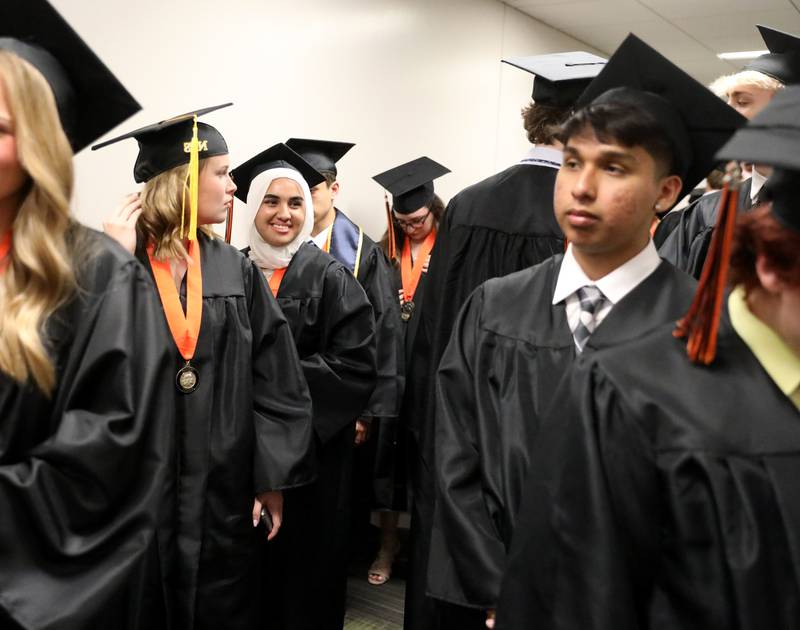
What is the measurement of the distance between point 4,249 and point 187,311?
2.46 feet

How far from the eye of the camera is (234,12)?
4125mm

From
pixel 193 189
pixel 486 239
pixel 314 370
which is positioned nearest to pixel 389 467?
pixel 314 370

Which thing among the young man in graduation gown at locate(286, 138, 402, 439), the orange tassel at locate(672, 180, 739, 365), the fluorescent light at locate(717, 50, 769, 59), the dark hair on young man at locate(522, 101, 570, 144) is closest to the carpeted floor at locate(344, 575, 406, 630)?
the young man in graduation gown at locate(286, 138, 402, 439)

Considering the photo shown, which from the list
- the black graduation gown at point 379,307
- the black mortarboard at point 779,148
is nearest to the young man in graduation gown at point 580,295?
the black mortarboard at point 779,148

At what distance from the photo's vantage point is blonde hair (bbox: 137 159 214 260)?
8.18 feet

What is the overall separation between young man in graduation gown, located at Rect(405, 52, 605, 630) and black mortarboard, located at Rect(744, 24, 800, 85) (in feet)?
2.06

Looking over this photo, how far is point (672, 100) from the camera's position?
1744 millimetres

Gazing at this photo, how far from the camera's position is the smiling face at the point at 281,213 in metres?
3.33

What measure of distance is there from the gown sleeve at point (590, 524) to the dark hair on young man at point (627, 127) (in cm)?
62

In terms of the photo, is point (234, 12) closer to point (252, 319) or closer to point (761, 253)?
point (252, 319)

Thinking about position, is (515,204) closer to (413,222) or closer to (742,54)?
(413,222)

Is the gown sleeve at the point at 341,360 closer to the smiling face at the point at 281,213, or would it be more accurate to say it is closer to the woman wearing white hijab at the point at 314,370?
the woman wearing white hijab at the point at 314,370

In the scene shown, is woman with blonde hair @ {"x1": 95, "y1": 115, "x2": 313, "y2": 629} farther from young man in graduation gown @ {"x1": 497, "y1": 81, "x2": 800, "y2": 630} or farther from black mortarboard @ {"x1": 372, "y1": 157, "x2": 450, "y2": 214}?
black mortarboard @ {"x1": 372, "y1": 157, "x2": 450, "y2": 214}

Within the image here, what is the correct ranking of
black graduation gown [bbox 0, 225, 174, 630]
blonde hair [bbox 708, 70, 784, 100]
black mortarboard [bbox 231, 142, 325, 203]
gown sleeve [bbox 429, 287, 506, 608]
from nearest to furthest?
black graduation gown [bbox 0, 225, 174, 630] < gown sleeve [bbox 429, 287, 506, 608] < blonde hair [bbox 708, 70, 784, 100] < black mortarboard [bbox 231, 142, 325, 203]
